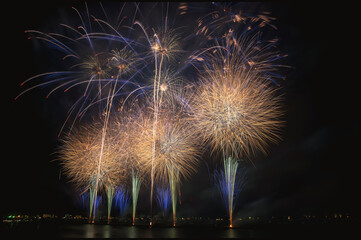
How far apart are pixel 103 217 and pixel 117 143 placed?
2875cm

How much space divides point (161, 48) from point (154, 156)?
12.7 m

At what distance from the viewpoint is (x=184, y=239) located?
1836 centimetres

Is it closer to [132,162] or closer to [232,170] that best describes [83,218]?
[132,162]

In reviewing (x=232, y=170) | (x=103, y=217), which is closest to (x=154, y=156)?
(x=232, y=170)

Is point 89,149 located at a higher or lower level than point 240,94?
lower

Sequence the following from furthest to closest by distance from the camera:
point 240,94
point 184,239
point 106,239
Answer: point 240,94, point 184,239, point 106,239

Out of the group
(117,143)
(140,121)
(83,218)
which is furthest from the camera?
(83,218)

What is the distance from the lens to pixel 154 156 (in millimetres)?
29000

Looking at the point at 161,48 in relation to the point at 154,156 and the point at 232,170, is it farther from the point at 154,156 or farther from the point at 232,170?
the point at 232,170

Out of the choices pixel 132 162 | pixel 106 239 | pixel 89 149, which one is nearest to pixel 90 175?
pixel 89 149

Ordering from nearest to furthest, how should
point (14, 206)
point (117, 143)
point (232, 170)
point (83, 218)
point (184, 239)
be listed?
1. point (184, 239)
2. point (232, 170)
3. point (117, 143)
4. point (14, 206)
5. point (83, 218)

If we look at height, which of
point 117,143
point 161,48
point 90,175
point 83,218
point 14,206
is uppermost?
point 161,48

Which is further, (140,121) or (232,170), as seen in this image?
(140,121)

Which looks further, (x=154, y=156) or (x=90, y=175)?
(x=90, y=175)
